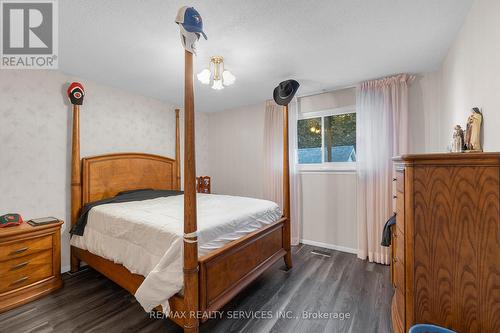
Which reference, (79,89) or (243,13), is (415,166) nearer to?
(243,13)

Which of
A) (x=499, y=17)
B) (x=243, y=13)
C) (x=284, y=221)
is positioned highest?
(x=243, y=13)

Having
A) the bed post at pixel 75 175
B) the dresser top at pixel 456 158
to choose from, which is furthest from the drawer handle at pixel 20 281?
the dresser top at pixel 456 158

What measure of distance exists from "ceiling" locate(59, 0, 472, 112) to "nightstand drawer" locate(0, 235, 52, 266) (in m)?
1.86

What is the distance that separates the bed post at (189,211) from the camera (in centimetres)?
145

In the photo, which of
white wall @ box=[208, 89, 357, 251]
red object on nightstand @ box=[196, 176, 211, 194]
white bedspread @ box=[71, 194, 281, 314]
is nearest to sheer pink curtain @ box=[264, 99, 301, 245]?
white wall @ box=[208, 89, 357, 251]

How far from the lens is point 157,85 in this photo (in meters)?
3.06

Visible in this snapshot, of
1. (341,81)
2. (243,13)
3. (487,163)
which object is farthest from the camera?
(341,81)

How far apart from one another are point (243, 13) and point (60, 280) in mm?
3090

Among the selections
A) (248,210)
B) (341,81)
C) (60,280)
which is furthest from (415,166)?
(60,280)

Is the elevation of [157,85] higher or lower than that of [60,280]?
higher

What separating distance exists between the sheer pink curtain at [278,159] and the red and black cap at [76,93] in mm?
2546

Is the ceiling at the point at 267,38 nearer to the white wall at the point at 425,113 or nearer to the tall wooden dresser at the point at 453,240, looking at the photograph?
the white wall at the point at 425,113

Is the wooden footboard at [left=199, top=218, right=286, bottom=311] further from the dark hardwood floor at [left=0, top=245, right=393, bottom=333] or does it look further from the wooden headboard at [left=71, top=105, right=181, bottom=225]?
the wooden headboard at [left=71, top=105, right=181, bottom=225]

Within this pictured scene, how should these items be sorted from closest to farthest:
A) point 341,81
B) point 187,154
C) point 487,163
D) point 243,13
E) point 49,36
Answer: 1. point 487,163
2. point 187,154
3. point 243,13
4. point 49,36
5. point 341,81
